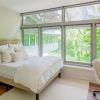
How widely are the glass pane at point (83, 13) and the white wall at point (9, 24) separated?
7.12 ft

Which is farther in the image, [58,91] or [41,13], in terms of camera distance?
[41,13]

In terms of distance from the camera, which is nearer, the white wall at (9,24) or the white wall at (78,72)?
the white wall at (78,72)

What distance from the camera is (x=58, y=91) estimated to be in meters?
2.76

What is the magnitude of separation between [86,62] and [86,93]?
1343 mm

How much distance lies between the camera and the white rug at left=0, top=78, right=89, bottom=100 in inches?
96.0

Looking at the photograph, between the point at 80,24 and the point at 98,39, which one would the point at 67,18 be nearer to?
the point at 80,24

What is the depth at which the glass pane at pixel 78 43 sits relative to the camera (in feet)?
12.1

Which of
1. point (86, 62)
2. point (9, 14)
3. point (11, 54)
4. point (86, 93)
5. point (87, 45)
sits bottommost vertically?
point (86, 93)

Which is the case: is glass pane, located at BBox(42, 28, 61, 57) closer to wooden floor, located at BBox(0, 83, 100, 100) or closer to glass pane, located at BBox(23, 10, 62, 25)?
glass pane, located at BBox(23, 10, 62, 25)

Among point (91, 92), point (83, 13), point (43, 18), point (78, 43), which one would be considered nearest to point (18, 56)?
point (43, 18)

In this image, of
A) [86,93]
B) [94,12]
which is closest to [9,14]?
[94,12]

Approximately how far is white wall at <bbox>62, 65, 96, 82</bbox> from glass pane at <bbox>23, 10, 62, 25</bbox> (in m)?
1.88

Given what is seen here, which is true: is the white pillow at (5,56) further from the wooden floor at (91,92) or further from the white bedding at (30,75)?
the wooden floor at (91,92)

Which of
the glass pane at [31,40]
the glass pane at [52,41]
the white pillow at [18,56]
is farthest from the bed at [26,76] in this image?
the glass pane at [31,40]
